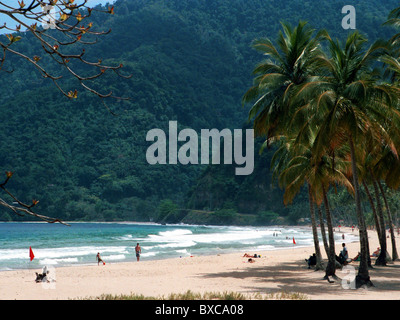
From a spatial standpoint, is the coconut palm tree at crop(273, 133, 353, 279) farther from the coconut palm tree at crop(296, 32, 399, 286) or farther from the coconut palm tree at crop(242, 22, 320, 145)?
the coconut palm tree at crop(296, 32, 399, 286)

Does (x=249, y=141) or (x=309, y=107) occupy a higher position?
(x=249, y=141)

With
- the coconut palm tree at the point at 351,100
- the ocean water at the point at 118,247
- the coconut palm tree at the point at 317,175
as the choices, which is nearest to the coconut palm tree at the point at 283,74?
the coconut palm tree at the point at 317,175

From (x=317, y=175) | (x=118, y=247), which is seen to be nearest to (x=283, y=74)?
(x=317, y=175)

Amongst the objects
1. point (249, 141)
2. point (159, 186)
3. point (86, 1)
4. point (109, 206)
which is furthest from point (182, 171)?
point (86, 1)

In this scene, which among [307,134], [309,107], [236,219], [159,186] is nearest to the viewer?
[309,107]

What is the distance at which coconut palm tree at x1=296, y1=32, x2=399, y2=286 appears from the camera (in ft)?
40.2

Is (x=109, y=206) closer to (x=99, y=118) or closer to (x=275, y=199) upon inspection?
(x=99, y=118)

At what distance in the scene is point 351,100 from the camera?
12.7 metres

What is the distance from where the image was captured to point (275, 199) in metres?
129

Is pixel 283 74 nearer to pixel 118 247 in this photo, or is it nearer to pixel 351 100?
pixel 351 100

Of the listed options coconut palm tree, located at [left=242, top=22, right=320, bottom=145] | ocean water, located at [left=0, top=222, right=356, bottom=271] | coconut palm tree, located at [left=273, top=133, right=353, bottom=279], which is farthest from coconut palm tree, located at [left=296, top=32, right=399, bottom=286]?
ocean water, located at [left=0, top=222, right=356, bottom=271]

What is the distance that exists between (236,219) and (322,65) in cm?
11536

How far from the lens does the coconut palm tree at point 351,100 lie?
12250 millimetres

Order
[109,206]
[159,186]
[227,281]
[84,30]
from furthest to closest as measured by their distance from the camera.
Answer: [159,186]
[109,206]
[227,281]
[84,30]
